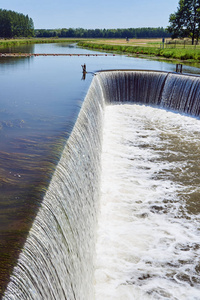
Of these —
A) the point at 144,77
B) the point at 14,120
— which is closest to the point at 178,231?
the point at 14,120

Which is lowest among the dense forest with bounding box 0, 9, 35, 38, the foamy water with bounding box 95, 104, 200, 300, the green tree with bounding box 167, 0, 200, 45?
the foamy water with bounding box 95, 104, 200, 300

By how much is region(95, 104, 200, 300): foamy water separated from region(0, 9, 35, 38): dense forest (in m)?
121

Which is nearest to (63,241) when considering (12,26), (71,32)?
(12,26)

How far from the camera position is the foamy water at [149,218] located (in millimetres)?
5629

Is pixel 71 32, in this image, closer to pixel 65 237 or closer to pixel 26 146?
pixel 26 146

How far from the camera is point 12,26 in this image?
12181 centimetres

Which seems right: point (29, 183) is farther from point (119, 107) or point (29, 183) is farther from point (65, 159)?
point (119, 107)

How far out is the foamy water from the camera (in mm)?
5629

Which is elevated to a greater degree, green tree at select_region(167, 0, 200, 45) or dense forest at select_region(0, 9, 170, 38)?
dense forest at select_region(0, 9, 170, 38)

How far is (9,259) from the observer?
3.11 meters

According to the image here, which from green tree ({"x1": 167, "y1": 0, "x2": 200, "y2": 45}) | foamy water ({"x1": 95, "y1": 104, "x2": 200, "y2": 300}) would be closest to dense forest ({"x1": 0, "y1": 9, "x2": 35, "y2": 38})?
green tree ({"x1": 167, "y1": 0, "x2": 200, "y2": 45})

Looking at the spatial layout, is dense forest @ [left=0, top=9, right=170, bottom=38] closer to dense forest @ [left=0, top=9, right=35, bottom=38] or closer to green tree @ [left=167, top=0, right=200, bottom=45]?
dense forest @ [left=0, top=9, right=35, bottom=38]

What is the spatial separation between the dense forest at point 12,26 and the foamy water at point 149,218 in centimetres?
12051

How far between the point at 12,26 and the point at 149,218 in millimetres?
128618
